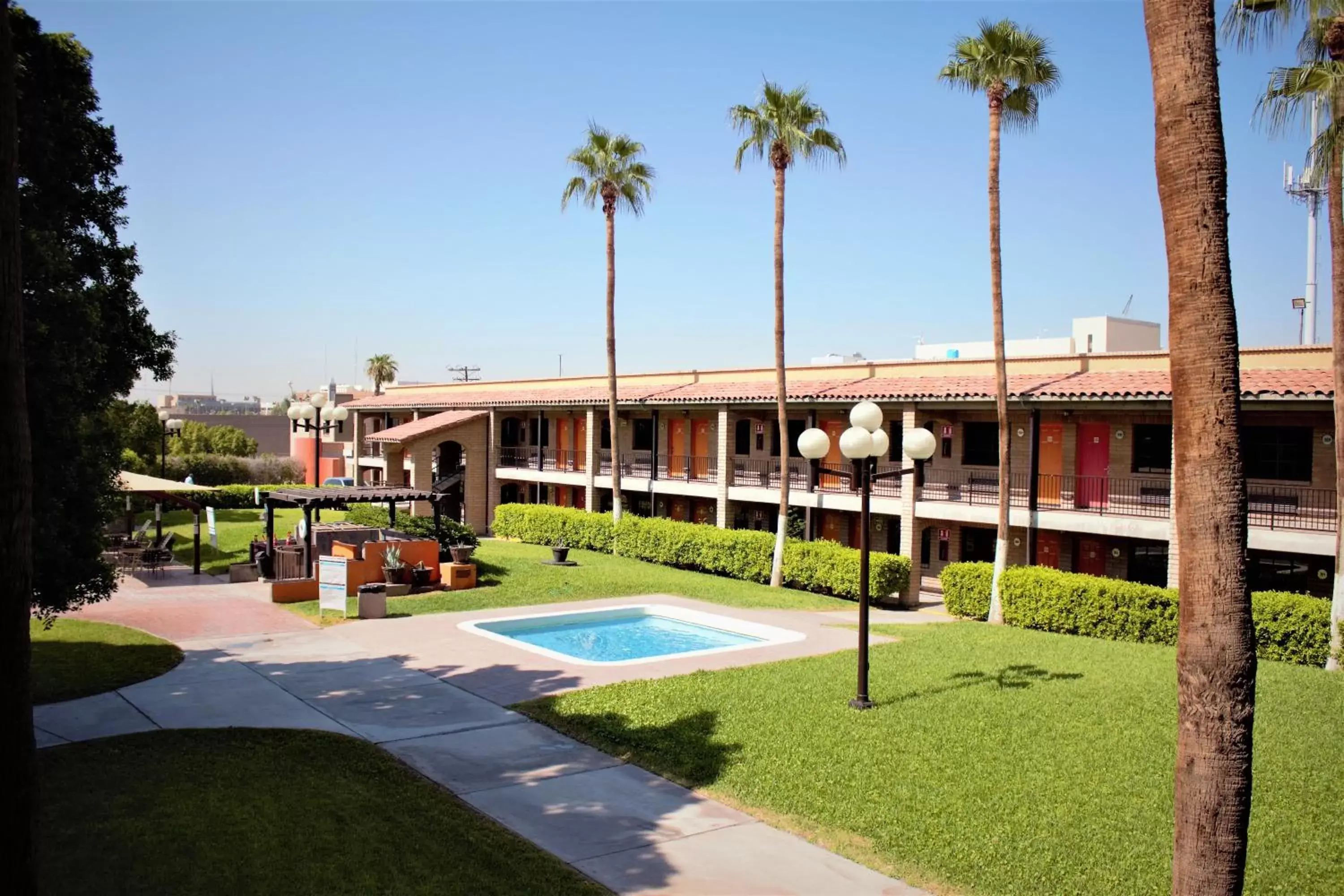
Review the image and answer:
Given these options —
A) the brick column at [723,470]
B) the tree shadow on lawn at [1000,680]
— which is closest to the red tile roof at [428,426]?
the brick column at [723,470]

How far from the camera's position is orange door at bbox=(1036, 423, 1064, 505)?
79.4ft

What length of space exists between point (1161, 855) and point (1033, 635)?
36.6 feet

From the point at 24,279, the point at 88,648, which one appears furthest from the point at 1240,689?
the point at 88,648

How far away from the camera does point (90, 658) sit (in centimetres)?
1466

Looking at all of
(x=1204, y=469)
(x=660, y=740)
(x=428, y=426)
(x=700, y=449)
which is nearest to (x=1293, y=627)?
(x=660, y=740)

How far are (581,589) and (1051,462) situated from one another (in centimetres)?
1220

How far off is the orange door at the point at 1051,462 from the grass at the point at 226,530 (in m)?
20.5

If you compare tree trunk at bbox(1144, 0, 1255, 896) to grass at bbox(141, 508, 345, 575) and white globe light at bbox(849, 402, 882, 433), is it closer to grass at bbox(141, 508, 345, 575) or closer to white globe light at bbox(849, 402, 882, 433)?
white globe light at bbox(849, 402, 882, 433)

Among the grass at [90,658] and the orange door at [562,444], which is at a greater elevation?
the orange door at [562,444]

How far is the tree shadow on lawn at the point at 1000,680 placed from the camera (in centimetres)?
1306

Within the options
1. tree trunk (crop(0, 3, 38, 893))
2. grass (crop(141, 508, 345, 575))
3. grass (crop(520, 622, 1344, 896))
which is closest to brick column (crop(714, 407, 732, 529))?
grass (crop(141, 508, 345, 575))

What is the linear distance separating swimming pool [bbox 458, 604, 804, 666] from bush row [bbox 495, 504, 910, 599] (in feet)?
11.4

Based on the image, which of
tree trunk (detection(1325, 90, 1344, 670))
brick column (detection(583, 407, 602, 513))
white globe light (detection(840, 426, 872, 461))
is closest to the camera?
white globe light (detection(840, 426, 872, 461))

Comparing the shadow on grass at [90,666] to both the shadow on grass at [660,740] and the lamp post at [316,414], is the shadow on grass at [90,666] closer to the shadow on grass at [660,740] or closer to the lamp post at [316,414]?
the shadow on grass at [660,740]
